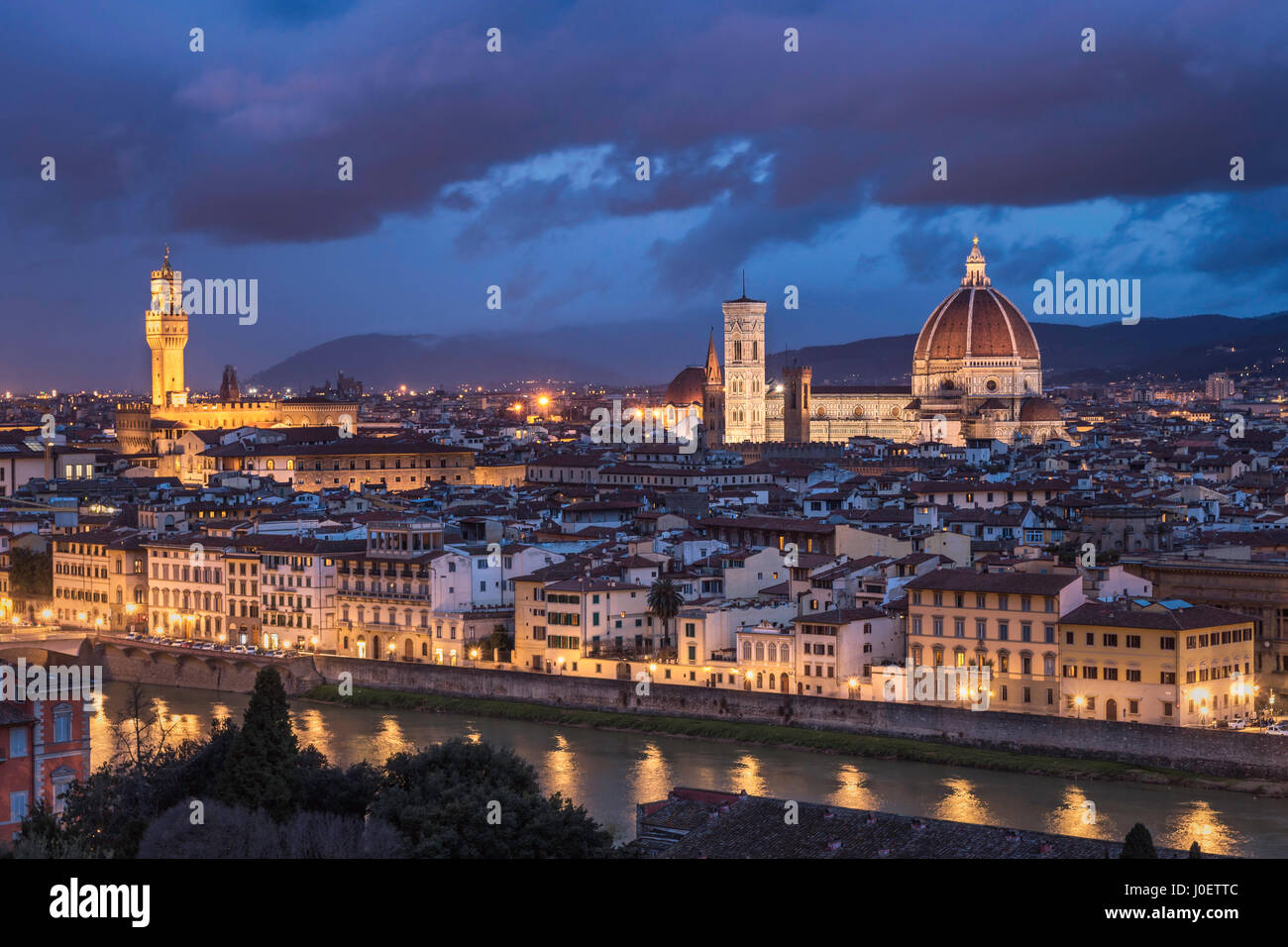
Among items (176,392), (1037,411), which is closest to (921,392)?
(1037,411)

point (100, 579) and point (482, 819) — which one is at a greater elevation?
point (100, 579)

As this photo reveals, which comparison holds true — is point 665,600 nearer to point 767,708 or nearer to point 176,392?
point 767,708

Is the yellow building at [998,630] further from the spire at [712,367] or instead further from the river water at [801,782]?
the spire at [712,367]

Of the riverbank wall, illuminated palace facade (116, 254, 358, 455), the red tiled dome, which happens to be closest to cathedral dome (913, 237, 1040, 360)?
the red tiled dome

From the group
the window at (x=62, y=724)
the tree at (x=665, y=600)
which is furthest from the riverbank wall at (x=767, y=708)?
the window at (x=62, y=724)

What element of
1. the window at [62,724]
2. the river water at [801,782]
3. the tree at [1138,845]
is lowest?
the river water at [801,782]

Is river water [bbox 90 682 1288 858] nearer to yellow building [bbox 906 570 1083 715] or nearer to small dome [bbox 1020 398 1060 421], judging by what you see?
yellow building [bbox 906 570 1083 715]
